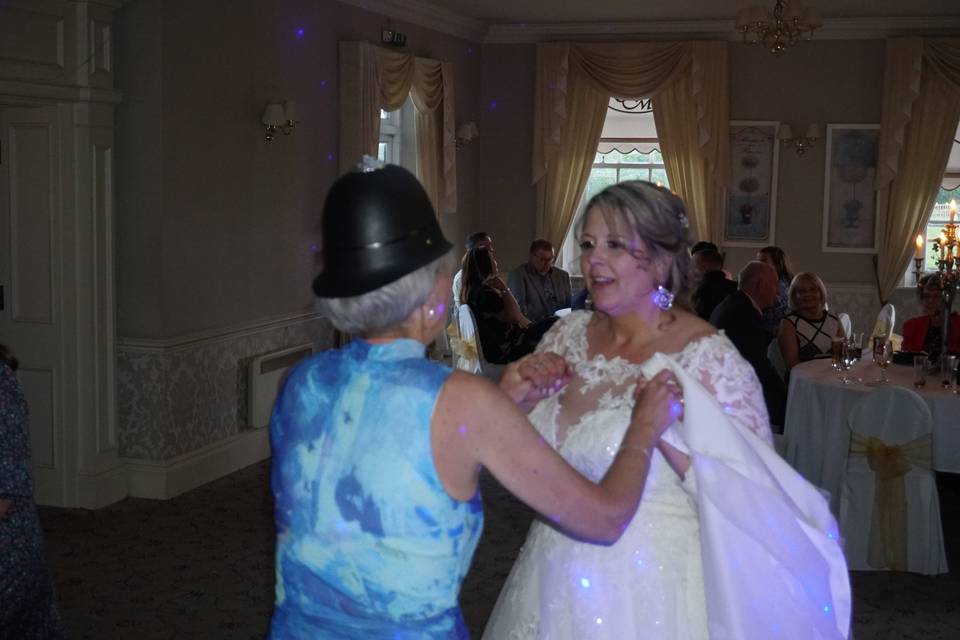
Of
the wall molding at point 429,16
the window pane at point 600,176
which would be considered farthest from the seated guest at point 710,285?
the window pane at point 600,176

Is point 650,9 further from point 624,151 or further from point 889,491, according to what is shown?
point 889,491

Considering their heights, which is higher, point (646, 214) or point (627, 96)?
point (627, 96)

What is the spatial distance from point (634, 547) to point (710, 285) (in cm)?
503

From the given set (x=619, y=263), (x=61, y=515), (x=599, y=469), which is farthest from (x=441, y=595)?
(x=61, y=515)

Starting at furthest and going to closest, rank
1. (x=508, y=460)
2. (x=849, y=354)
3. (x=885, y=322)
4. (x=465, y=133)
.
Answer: (x=465, y=133)
(x=885, y=322)
(x=849, y=354)
(x=508, y=460)

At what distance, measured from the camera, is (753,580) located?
2174mm

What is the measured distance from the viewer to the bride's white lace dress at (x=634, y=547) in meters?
2.29

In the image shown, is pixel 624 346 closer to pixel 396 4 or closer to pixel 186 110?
pixel 186 110

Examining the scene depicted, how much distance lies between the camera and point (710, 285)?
23.6 ft

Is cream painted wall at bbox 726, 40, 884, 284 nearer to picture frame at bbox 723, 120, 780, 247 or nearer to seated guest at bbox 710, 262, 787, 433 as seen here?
picture frame at bbox 723, 120, 780, 247

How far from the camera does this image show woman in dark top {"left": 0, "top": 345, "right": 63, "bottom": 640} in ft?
7.32

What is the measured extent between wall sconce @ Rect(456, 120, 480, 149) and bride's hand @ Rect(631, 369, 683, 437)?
320 inches

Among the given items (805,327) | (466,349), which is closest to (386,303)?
(805,327)

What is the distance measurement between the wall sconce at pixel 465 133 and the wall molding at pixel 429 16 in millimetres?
820
